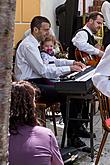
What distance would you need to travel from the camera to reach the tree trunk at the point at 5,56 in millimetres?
985

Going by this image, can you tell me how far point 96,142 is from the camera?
15.5ft

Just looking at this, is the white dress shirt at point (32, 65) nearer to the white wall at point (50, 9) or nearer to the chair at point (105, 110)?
the chair at point (105, 110)

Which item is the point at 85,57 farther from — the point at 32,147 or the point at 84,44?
the point at 32,147

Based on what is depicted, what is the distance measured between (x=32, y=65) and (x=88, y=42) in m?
1.87

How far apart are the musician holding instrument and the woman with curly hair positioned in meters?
3.55

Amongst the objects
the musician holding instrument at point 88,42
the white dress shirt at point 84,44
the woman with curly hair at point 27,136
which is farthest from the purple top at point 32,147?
the white dress shirt at point 84,44

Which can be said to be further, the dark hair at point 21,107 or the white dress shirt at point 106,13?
the white dress shirt at point 106,13

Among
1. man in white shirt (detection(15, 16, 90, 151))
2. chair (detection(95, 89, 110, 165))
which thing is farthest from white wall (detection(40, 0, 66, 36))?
chair (detection(95, 89, 110, 165))

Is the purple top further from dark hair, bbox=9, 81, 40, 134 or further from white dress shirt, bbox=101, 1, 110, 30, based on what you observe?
white dress shirt, bbox=101, 1, 110, 30

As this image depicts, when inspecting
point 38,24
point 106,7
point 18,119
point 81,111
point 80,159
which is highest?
point 106,7

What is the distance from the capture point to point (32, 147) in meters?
1.92

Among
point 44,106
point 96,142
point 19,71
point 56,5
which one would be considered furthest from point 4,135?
point 56,5

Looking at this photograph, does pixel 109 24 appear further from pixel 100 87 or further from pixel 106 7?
pixel 100 87

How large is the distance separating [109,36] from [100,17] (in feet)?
3.62
